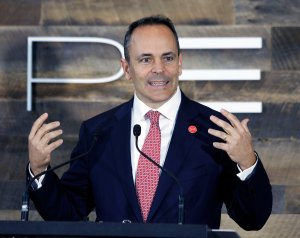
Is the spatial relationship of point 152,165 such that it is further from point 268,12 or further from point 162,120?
point 268,12

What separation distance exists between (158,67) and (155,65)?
0.07 ft

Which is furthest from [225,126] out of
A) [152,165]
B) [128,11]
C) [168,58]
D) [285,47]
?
[128,11]

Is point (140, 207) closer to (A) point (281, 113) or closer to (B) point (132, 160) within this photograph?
(B) point (132, 160)

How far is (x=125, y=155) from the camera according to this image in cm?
329

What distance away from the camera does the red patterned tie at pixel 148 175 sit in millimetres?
3194

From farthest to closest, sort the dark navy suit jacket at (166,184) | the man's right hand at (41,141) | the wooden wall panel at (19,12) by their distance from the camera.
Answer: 1. the wooden wall panel at (19,12)
2. the dark navy suit jacket at (166,184)
3. the man's right hand at (41,141)

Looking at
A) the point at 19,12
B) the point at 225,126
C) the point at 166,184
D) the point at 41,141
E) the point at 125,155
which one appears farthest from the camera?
the point at 19,12

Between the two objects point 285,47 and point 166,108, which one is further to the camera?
point 285,47

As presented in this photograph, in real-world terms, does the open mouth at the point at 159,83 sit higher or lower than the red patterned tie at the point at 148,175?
higher

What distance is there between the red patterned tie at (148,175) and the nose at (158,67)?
23 cm

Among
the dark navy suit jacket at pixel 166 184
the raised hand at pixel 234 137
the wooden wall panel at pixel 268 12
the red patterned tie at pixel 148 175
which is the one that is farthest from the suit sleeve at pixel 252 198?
the wooden wall panel at pixel 268 12

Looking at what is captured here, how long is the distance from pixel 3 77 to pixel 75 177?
1208mm

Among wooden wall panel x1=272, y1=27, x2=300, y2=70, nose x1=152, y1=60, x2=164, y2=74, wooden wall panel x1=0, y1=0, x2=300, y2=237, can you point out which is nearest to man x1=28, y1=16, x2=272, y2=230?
nose x1=152, y1=60, x2=164, y2=74

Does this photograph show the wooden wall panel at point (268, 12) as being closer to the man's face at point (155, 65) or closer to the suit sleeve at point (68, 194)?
the man's face at point (155, 65)
